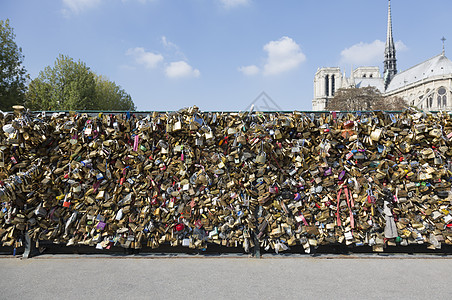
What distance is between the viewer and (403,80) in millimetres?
88250

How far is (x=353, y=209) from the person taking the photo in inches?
176

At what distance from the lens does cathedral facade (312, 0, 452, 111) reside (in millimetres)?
67812

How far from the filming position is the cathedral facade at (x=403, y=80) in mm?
67812

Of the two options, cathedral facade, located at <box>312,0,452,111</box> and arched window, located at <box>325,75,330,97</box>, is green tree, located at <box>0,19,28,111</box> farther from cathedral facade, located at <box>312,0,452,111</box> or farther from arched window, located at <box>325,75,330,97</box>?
arched window, located at <box>325,75,330,97</box>

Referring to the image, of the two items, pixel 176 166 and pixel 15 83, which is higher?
pixel 15 83

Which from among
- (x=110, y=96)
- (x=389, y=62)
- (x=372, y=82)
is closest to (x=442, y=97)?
(x=389, y=62)

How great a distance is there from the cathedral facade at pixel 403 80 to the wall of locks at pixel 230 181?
6475 cm

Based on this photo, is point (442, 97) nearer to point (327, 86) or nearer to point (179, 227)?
point (327, 86)

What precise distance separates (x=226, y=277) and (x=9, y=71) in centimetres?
2555

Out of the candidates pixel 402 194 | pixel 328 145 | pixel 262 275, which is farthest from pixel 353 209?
pixel 262 275

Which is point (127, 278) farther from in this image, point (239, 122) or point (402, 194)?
point (402, 194)

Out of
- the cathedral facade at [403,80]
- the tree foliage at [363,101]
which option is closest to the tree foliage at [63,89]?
the tree foliage at [363,101]

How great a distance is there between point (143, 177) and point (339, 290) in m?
3.39

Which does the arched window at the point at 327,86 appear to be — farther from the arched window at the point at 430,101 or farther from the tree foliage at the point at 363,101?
the tree foliage at the point at 363,101
